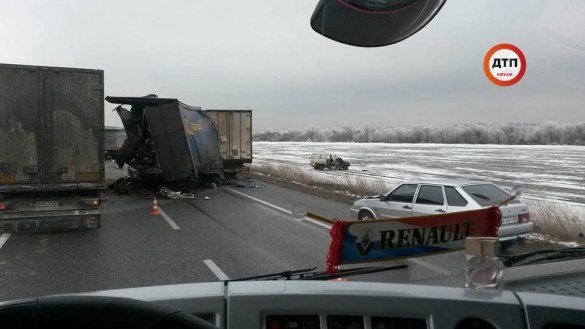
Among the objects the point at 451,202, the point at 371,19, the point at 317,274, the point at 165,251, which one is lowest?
the point at 165,251

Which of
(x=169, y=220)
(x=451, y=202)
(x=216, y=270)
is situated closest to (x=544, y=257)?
(x=216, y=270)

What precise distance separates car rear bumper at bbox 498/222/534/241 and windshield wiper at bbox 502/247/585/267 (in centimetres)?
726

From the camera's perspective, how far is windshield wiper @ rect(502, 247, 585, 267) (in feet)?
8.58

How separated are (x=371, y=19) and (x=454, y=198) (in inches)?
370

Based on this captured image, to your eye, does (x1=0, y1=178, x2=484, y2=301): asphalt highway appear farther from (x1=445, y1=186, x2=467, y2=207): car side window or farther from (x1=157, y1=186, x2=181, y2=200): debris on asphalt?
(x1=157, y1=186, x2=181, y2=200): debris on asphalt

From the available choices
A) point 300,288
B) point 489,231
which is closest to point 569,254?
point 489,231

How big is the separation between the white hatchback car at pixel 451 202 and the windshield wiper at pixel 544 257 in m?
6.77

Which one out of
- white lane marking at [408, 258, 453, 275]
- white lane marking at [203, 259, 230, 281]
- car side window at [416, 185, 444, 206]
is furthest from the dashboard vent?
car side window at [416, 185, 444, 206]

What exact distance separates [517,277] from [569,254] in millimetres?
638

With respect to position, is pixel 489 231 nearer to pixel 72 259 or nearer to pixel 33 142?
pixel 72 259

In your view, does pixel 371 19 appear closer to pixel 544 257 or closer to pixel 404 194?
pixel 544 257

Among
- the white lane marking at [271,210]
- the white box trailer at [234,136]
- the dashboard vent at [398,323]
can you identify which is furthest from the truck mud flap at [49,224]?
the white box trailer at [234,136]

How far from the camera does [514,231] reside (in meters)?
9.89

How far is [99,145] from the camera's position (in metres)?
12.0
